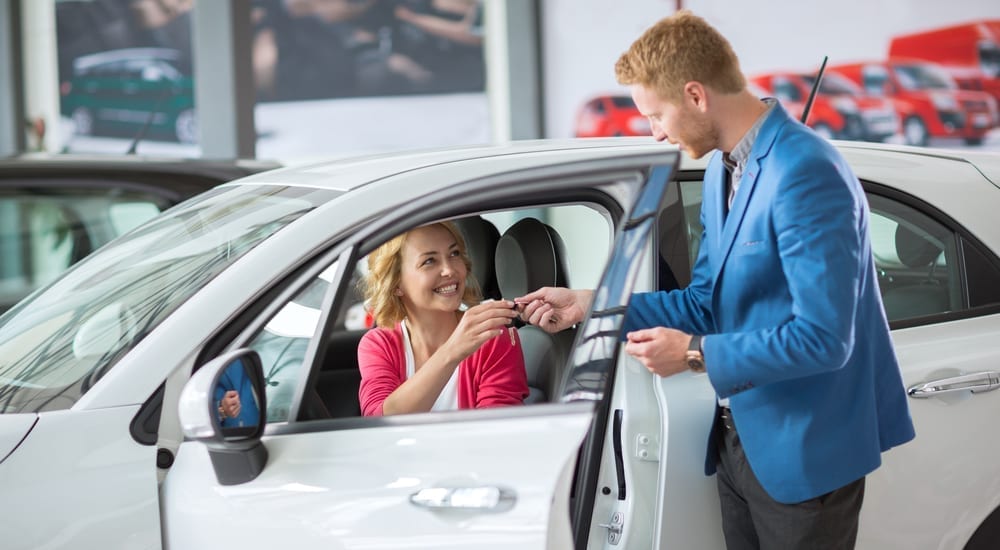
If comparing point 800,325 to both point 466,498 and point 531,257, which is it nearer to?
point 466,498

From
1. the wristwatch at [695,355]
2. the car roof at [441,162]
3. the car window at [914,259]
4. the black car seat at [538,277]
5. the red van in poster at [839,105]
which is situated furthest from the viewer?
the red van in poster at [839,105]

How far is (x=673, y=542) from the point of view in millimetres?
2080

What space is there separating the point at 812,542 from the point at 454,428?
75 centimetres

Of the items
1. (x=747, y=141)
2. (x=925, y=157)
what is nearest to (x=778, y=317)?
(x=747, y=141)

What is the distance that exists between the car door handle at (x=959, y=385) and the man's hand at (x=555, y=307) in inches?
29.7

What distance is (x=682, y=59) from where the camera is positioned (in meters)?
1.87

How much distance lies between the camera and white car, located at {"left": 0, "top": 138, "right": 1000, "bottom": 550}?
1.69m

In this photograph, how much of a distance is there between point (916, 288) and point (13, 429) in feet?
6.62

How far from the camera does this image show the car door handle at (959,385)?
2.20 meters

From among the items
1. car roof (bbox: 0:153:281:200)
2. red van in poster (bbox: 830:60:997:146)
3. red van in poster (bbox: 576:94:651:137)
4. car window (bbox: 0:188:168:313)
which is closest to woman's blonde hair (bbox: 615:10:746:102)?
car roof (bbox: 0:153:281:200)

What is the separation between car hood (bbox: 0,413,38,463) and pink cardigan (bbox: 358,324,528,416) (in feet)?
2.44

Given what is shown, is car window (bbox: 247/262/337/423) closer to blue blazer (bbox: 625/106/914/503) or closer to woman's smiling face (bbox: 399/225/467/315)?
woman's smiling face (bbox: 399/225/467/315)

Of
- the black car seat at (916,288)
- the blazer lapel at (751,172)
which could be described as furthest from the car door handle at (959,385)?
the blazer lapel at (751,172)

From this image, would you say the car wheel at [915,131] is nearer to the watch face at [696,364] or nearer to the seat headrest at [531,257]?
the seat headrest at [531,257]
